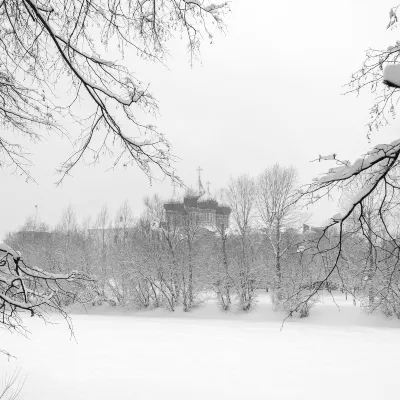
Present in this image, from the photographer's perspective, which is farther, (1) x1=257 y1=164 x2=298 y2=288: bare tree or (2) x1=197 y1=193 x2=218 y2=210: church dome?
(2) x1=197 y1=193 x2=218 y2=210: church dome

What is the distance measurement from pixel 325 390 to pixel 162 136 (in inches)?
395

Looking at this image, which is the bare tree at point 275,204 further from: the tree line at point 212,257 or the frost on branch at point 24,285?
the frost on branch at point 24,285

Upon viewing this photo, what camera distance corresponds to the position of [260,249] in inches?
1292

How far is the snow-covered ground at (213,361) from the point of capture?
423 inches

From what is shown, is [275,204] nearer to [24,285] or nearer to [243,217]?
[243,217]

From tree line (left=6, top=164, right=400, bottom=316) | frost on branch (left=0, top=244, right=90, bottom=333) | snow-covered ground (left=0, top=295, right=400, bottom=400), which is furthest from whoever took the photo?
tree line (left=6, top=164, right=400, bottom=316)

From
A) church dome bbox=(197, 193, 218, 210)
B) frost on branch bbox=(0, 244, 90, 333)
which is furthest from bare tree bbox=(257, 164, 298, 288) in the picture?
frost on branch bbox=(0, 244, 90, 333)

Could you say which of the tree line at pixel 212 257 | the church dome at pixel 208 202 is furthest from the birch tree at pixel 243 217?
the church dome at pixel 208 202

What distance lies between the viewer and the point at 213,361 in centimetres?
1417

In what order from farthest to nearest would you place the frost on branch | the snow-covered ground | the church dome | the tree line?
1. the church dome
2. the tree line
3. the snow-covered ground
4. the frost on branch

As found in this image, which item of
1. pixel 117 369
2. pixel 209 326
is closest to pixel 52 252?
pixel 209 326

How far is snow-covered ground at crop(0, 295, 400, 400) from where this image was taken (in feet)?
35.2

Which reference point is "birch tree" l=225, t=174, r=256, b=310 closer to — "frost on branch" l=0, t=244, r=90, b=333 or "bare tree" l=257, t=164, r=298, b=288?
"bare tree" l=257, t=164, r=298, b=288

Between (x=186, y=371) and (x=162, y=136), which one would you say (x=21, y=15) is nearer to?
(x=162, y=136)
